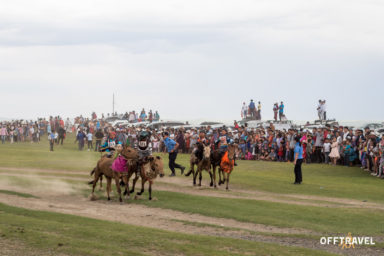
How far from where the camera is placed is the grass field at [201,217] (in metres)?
12.4

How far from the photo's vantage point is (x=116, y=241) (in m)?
12.6

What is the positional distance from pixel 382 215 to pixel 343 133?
17.5 metres

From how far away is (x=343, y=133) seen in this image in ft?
114

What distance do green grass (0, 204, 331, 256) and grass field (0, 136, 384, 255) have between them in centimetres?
2

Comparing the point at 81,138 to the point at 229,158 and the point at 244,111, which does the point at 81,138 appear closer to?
the point at 244,111

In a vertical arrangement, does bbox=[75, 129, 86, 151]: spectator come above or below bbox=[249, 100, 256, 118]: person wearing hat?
below

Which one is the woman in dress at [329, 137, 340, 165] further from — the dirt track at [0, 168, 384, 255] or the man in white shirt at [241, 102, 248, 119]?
the man in white shirt at [241, 102, 248, 119]

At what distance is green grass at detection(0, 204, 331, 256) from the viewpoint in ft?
38.4

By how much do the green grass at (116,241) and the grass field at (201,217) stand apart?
2 cm

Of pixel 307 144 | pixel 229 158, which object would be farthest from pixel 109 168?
pixel 307 144

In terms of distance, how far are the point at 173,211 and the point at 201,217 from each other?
1.41 m

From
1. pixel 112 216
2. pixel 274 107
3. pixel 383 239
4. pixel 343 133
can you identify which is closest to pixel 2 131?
pixel 274 107

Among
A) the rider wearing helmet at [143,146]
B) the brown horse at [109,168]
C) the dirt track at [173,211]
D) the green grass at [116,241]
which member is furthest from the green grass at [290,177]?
the green grass at [116,241]

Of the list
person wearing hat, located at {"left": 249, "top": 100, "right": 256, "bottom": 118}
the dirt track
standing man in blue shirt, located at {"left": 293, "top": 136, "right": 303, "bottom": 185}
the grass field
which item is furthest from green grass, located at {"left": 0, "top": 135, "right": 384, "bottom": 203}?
person wearing hat, located at {"left": 249, "top": 100, "right": 256, "bottom": 118}
